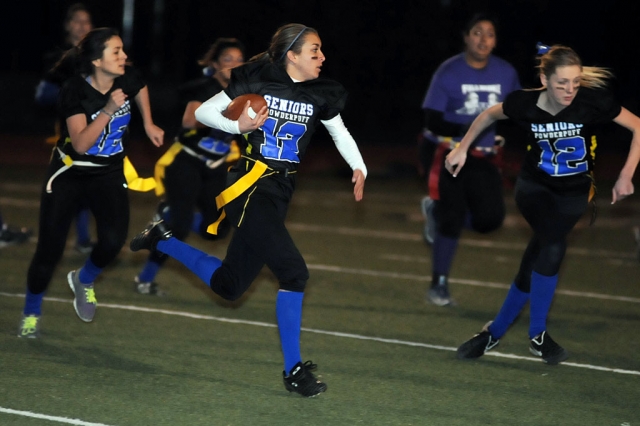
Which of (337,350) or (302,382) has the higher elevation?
(302,382)

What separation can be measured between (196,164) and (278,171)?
2331 millimetres

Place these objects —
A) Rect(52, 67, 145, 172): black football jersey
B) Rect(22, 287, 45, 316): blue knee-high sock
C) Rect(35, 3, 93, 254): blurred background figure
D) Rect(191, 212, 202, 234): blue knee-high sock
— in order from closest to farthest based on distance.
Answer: Rect(52, 67, 145, 172): black football jersey
Rect(22, 287, 45, 316): blue knee-high sock
Rect(191, 212, 202, 234): blue knee-high sock
Rect(35, 3, 93, 254): blurred background figure

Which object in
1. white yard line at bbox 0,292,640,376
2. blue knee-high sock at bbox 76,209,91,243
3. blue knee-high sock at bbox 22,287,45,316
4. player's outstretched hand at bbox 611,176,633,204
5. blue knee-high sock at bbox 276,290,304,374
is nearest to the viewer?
blue knee-high sock at bbox 276,290,304,374

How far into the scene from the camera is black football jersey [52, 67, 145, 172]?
5.48m

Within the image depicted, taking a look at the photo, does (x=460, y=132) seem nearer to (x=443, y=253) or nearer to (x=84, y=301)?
(x=443, y=253)

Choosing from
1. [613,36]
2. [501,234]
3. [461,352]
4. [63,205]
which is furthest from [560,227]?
[613,36]

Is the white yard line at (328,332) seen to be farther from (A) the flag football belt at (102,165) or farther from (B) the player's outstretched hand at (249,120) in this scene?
(B) the player's outstretched hand at (249,120)

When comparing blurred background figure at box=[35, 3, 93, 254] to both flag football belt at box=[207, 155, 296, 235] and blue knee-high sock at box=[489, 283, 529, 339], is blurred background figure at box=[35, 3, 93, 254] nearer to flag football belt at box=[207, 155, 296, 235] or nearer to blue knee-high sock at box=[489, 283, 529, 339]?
flag football belt at box=[207, 155, 296, 235]

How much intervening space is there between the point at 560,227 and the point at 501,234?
17.7 ft

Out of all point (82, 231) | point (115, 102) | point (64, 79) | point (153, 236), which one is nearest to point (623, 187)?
point (153, 236)

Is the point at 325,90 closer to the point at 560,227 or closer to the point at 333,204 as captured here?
the point at 560,227

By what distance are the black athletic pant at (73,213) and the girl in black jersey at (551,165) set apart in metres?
1.99

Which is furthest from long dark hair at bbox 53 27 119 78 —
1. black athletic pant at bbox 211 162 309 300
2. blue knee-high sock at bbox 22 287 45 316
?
blue knee-high sock at bbox 22 287 45 316

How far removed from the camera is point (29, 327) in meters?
5.73
